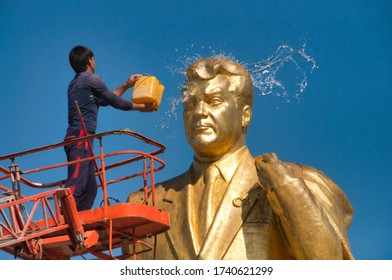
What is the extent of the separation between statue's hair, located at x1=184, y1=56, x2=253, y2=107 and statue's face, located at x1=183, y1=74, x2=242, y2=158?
0.21 ft

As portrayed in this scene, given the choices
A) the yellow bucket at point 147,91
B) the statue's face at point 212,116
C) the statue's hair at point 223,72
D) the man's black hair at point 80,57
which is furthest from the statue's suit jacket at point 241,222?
the man's black hair at point 80,57

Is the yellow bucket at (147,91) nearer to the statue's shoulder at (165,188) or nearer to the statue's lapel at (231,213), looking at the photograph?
the statue's lapel at (231,213)

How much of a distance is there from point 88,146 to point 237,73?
260 cm

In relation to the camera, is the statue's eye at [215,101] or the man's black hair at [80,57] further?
the statue's eye at [215,101]

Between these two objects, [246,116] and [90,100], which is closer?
[90,100]

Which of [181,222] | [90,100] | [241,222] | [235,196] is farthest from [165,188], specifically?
[90,100]

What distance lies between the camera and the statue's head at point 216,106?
1474 centimetres

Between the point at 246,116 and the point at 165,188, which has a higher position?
the point at 246,116

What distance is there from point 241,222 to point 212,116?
51.7 inches

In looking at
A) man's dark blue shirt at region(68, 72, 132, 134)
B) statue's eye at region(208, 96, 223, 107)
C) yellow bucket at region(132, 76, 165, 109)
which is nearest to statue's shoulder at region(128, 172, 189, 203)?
statue's eye at region(208, 96, 223, 107)

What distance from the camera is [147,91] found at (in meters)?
13.7

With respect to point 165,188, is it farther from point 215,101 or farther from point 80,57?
point 80,57

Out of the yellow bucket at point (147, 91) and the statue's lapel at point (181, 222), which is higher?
the yellow bucket at point (147, 91)
